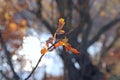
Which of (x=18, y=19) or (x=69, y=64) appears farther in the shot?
(x=18, y=19)

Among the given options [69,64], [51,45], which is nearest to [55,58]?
[69,64]

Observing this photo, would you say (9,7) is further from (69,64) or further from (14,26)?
(69,64)

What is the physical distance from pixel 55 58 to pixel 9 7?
1.60 metres

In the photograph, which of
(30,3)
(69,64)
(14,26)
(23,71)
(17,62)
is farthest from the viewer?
(14,26)

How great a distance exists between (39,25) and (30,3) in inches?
60.4

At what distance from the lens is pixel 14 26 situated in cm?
978

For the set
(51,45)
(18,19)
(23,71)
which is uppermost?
(18,19)

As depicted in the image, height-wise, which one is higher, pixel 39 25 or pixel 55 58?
pixel 39 25

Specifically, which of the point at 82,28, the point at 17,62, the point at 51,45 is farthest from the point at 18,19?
the point at 51,45

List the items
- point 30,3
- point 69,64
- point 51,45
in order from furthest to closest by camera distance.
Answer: point 30,3 < point 69,64 < point 51,45

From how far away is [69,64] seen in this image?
8367 mm

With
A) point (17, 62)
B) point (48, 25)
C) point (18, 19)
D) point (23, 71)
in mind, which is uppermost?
point (18, 19)

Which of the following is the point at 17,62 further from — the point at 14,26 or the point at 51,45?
the point at 51,45

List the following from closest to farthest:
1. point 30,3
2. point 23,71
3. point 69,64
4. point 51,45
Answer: point 51,45, point 23,71, point 69,64, point 30,3
